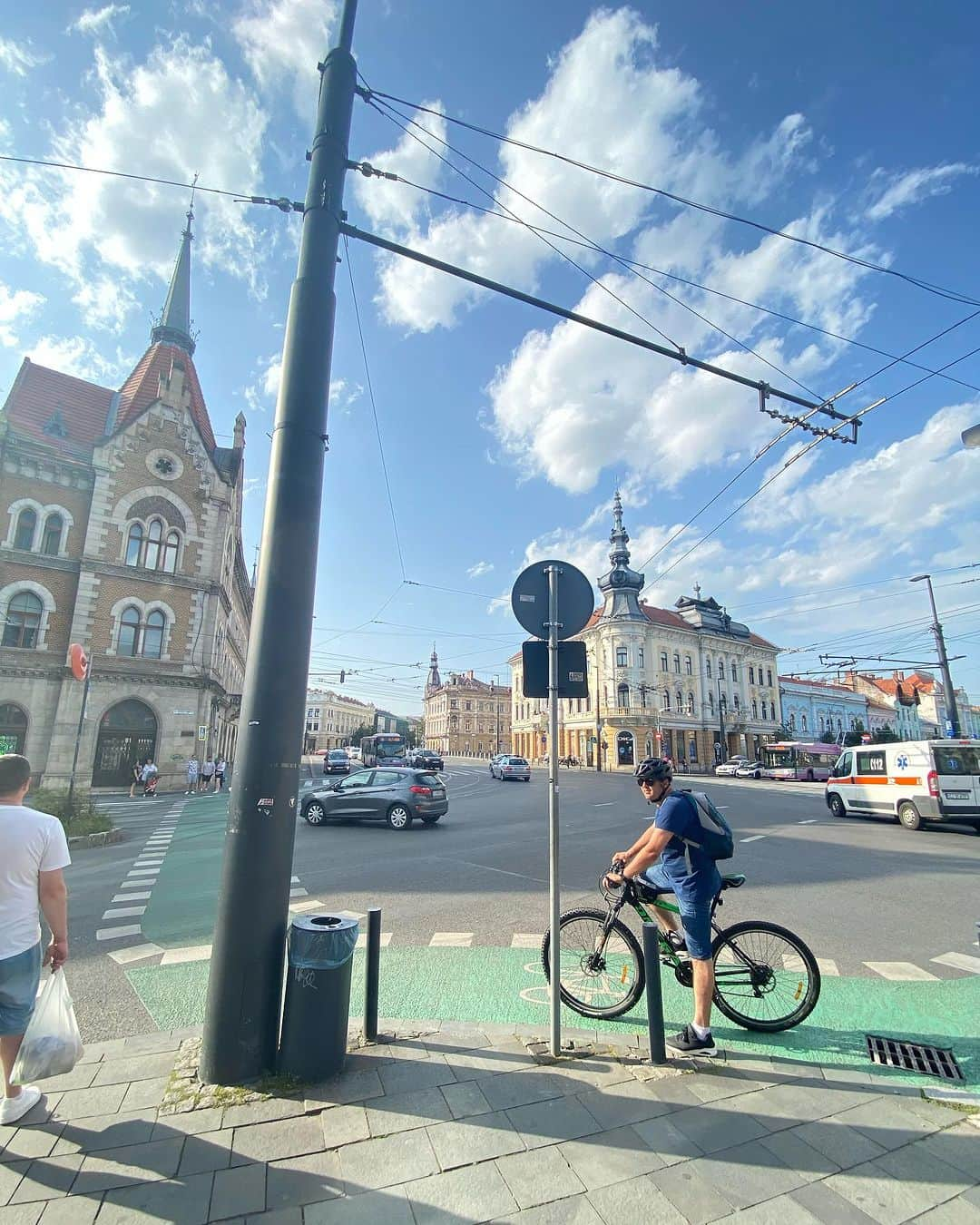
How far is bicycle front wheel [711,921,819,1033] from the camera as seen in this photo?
399 centimetres

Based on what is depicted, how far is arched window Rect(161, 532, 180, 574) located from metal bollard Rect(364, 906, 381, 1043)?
93.3 feet

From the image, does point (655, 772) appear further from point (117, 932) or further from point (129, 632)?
point (129, 632)

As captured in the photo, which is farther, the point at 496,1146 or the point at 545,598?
the point at 545,598

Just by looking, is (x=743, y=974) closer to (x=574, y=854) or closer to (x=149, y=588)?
(x=574, y=854)

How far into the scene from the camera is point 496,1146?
8.93ft

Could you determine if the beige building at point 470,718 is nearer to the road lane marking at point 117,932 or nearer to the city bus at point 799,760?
the city bus at point 799,760

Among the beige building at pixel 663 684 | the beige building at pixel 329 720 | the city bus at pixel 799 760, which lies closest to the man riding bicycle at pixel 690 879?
the city bus at pixel 799 760

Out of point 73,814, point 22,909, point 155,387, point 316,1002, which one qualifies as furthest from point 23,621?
point 316,1002

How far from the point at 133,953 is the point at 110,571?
2494 cm

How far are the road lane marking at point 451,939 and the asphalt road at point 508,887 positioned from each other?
0.09ft

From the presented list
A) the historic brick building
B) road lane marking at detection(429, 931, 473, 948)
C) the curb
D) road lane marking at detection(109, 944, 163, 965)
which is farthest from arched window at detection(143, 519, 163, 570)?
road lane marking at detection(429, 931, 473, 948)

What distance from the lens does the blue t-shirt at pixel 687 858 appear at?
12.5 ft

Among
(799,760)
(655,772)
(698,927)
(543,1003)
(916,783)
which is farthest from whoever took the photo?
(799,760)

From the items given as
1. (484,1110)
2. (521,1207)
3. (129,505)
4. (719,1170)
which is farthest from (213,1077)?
(129,505)
